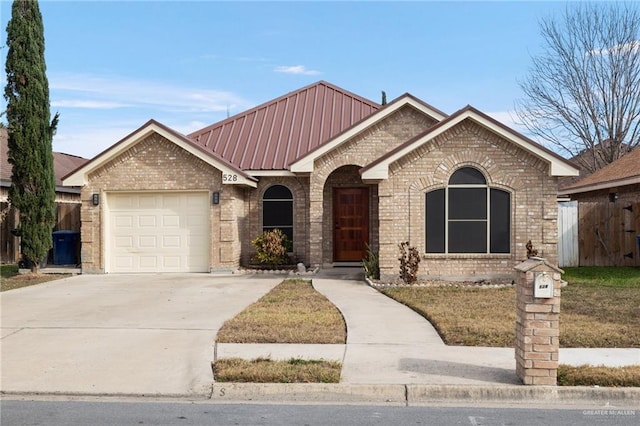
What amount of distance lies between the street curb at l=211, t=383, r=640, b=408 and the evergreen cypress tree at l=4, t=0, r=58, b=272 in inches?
503

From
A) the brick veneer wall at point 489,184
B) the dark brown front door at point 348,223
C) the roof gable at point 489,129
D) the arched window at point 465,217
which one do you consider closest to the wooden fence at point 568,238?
the brick veneer wall at point 489,184

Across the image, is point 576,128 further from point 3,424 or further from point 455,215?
point 3,424

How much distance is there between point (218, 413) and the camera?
6.17 meters

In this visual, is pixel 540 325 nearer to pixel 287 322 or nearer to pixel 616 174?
pixel 287 322

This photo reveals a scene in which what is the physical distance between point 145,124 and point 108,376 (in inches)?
447

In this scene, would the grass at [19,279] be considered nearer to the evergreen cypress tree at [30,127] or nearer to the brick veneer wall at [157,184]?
the evergreen cypress tree at [30,127]

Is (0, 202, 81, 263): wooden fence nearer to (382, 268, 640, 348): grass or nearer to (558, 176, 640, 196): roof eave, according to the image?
(382, 268, 640, 348): grass

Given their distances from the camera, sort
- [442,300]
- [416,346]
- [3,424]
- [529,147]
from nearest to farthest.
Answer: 1. [3,424]
2. [416,346]
3. [442,300]
4. [529,147]

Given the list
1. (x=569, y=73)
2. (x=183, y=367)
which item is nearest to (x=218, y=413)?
(x=183, y=367)

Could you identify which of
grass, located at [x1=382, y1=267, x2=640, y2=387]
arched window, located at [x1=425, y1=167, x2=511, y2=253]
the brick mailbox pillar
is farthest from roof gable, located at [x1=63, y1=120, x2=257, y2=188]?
the brick mailbox pillar

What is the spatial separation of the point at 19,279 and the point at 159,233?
12.8 feet

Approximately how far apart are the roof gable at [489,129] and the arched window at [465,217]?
116 centimetres

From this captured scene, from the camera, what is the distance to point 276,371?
277 inches

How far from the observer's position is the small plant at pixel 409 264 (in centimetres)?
1508
